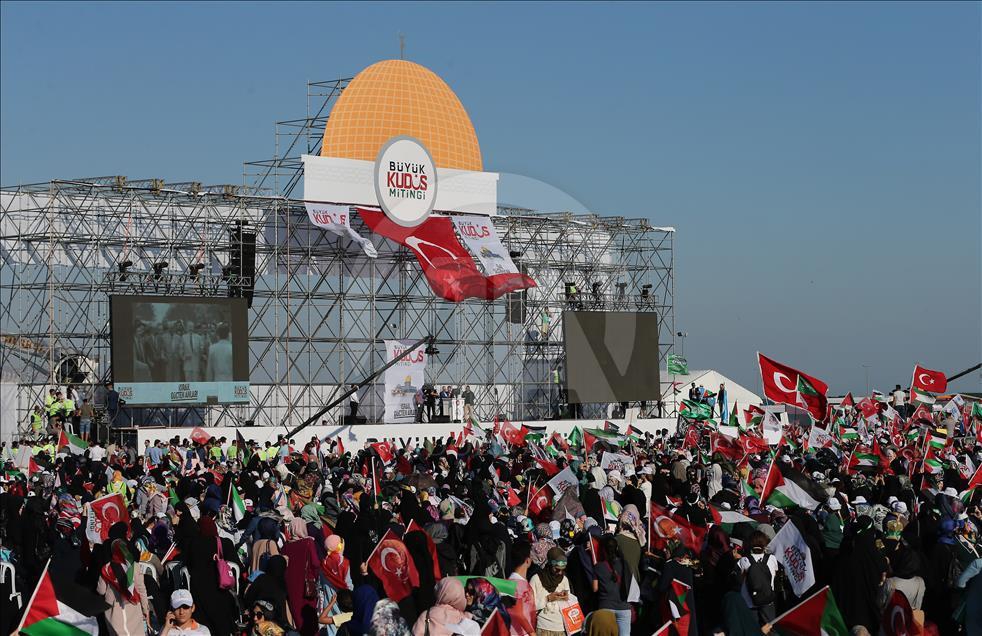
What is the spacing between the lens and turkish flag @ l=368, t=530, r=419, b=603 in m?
11.1

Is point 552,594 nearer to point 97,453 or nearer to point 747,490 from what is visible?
point 747,490

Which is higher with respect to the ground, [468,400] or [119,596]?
[119,596]

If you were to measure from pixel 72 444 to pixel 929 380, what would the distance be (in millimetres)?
20488

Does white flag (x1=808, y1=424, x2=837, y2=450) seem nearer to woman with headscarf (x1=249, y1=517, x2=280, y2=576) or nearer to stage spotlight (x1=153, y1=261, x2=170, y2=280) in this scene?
woman with headscarf (x1=249, y1=517, x2=280, y2=576)

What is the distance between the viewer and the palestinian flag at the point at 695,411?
127ft

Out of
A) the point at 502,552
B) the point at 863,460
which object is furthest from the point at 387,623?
the point at 863,460

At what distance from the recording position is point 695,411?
38.7 metres

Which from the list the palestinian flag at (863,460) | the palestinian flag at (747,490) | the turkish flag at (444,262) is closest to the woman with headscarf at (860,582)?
the palestinian flag at (747,490)

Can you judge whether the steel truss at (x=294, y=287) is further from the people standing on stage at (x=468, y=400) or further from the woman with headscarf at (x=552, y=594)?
the woman with headscarf at (x=552, y=594)

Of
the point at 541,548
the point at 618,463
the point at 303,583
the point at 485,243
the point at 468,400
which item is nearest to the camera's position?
the point at 303,583

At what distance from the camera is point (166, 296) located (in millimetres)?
33031

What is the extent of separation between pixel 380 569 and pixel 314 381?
26846 millimetres

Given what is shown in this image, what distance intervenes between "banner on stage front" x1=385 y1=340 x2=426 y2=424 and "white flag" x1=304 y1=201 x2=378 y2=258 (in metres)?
2.66

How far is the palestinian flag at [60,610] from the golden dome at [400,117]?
104 feet
